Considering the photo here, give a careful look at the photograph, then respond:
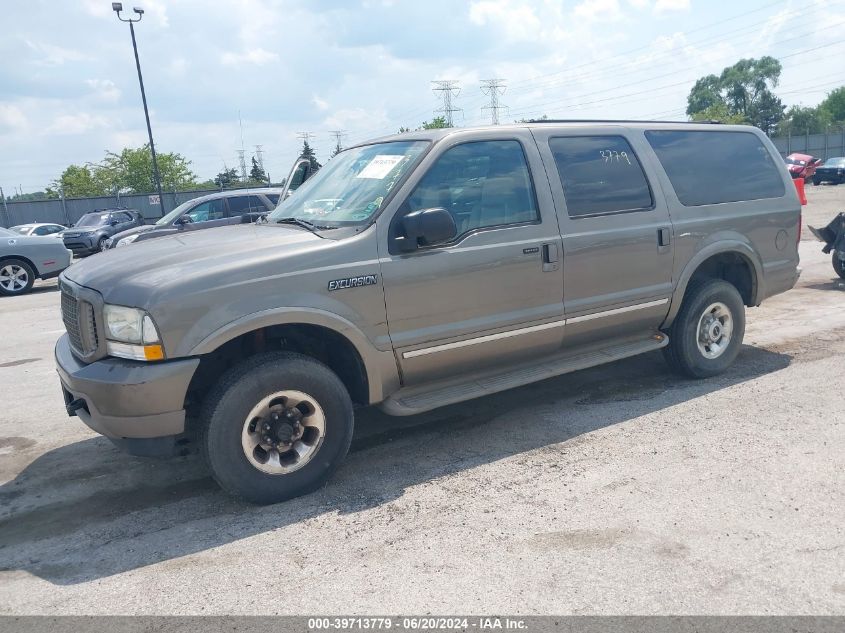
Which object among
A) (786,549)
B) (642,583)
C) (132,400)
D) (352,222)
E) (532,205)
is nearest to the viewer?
(642,583)

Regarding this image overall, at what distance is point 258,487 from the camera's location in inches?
146

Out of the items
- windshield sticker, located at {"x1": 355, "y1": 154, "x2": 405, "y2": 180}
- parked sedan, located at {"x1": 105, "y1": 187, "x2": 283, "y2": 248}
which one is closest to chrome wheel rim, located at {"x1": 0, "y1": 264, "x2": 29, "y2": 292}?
parked sedan, located at {"x1": 105, "y1": 187, "x2": 283, "y2": 248}

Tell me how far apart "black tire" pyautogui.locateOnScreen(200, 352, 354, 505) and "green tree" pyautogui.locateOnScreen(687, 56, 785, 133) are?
117m

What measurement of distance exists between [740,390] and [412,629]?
369 centimetres

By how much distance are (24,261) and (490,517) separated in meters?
13.1

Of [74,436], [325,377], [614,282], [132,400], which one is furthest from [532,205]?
[74,436]

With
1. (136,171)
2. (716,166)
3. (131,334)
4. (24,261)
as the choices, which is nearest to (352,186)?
(131,334)

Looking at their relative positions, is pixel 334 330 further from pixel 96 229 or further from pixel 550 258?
pixel 96 229

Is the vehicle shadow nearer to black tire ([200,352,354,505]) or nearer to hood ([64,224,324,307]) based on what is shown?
black tire ([200,352,354,505])

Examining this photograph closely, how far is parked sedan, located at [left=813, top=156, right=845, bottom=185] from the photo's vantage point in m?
34.4

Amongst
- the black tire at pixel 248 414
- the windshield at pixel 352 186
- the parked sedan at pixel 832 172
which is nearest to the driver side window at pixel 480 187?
the windshield at pixel 352 186

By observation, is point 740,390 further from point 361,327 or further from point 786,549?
point 361,327

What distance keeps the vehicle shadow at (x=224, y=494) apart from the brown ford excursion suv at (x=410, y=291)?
10.3 inches

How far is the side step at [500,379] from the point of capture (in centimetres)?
418
